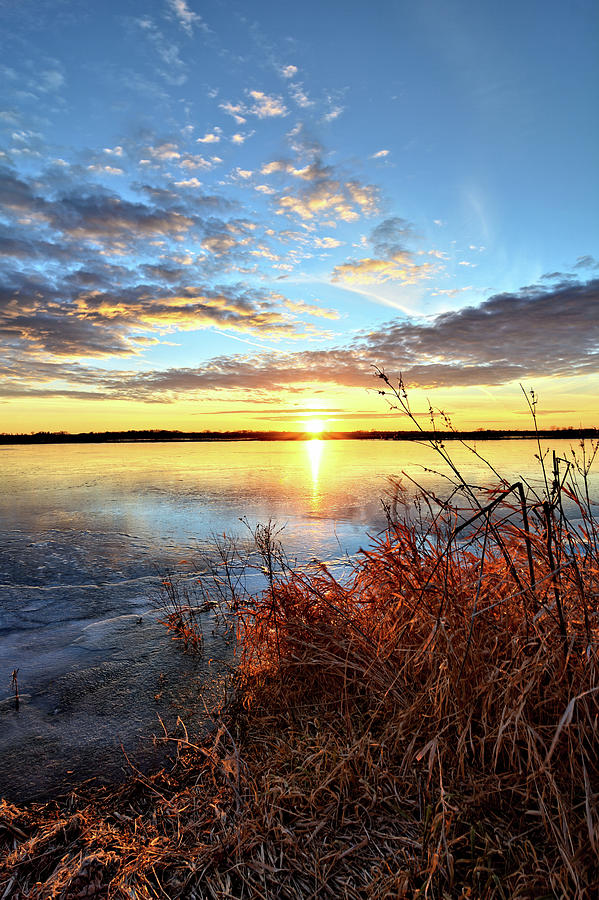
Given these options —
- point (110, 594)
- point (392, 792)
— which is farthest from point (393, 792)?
point (110, 594)

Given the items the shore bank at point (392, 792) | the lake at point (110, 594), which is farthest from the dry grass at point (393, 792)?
the lake at point (110, 594)

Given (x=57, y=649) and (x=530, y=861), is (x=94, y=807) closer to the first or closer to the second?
(x=530, y=861)

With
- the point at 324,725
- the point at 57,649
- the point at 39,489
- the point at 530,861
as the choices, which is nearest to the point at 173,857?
the point at 324,725

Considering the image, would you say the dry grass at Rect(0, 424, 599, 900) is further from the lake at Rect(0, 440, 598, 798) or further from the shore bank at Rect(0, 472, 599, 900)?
the lake at Rect(0, 440, 598, 798)

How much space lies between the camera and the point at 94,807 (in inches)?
101

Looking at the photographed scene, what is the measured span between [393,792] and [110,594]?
5487 millimetres

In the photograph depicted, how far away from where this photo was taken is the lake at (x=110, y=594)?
10.8ft

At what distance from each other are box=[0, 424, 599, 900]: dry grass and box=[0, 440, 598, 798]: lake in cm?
54

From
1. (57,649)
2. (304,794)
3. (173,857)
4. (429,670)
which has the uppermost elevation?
(429,670)

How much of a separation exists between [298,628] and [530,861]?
2.09 m

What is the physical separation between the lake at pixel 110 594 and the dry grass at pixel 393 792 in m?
0.54

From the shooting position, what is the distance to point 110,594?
21.9ft

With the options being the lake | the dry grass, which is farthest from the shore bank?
the lake

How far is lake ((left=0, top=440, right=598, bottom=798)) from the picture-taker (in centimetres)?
330
